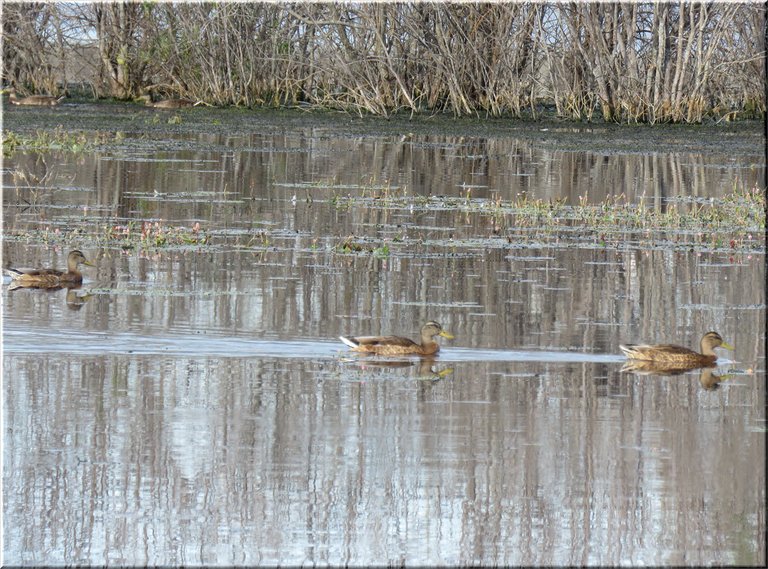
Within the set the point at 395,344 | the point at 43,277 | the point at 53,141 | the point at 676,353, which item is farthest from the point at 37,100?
the point at 676,353

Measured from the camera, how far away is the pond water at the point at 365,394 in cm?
636

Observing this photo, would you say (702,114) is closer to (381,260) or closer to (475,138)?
(475,138)

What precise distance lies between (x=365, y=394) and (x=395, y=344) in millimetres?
1039

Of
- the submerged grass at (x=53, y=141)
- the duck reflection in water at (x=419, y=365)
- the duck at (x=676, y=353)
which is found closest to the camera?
the duck reflection in water at (x=419, y=365)

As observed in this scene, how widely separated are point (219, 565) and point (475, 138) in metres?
23.2

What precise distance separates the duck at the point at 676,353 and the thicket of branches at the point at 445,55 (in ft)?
65.8

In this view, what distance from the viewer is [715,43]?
96.0 feet

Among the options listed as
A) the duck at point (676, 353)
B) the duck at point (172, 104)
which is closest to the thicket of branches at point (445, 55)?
the duck at point (172, 104)

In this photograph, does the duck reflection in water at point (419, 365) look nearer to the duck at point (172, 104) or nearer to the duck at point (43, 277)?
the duck at point (43, 277)

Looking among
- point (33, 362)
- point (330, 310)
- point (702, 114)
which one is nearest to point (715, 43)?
point (702, 114)

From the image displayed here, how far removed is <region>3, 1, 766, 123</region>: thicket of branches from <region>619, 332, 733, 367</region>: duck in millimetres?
20058

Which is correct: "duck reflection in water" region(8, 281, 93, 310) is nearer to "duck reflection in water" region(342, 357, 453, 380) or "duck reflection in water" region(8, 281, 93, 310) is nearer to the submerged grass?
"duck reflection in water" region(342, 357, 453, 380)

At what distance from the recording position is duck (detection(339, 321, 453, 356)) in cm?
958

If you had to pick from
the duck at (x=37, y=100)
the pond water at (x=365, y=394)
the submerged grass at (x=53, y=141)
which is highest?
the duck at (x=37, y=100)
